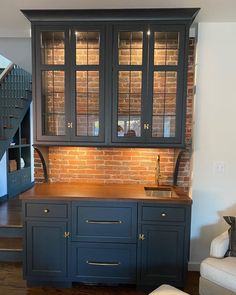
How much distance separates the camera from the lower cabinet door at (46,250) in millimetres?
2375

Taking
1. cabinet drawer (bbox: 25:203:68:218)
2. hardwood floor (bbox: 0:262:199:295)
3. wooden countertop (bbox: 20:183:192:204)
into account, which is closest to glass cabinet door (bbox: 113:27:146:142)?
wooden countertop (bbox: 20:183:192:204)

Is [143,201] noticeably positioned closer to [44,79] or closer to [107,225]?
[107,225]

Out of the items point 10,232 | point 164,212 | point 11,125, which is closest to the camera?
point 164,212

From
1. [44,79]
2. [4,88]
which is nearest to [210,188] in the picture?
[44,79]

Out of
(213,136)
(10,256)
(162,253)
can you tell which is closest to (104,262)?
(162,253)

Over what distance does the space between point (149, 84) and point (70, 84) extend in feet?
2.59

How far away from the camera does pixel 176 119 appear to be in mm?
→ 2451

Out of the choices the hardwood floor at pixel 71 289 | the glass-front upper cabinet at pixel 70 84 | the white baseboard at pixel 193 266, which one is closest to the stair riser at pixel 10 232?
the hardwood floor at pixel 71 289

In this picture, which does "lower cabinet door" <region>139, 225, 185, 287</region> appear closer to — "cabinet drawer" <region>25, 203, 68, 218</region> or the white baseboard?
the white baseboard

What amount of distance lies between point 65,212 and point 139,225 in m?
0.71

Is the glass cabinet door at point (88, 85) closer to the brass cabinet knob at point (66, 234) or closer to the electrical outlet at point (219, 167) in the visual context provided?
the brass cabinet knob at point (66, 234)

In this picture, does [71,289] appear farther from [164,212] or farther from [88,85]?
[88,85]

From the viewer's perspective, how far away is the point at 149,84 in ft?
7.99

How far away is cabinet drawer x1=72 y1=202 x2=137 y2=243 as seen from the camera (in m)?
2.33
